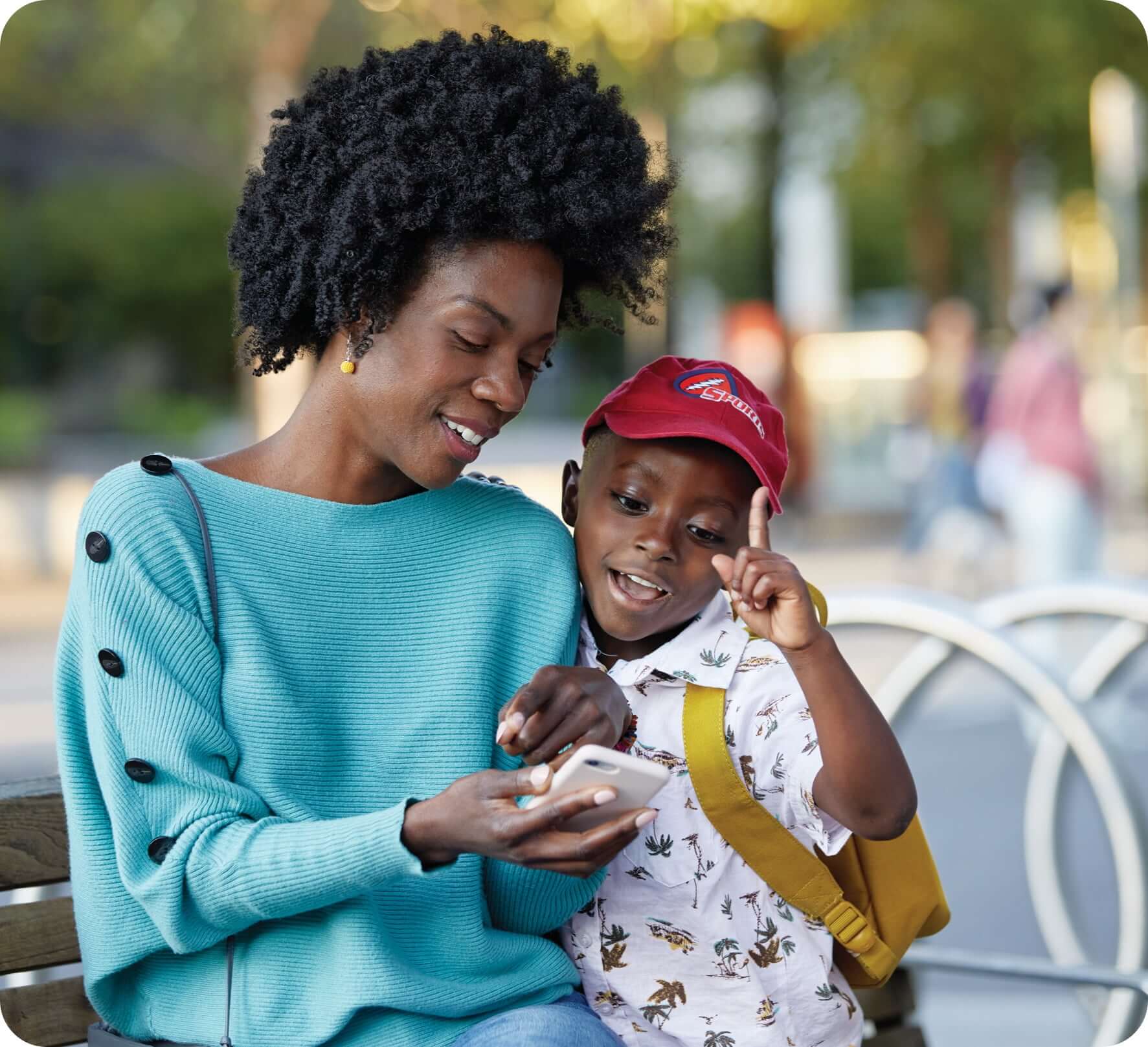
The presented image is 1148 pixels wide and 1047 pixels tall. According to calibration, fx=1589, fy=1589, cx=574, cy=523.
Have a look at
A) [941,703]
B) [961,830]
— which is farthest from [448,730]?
[941,703]

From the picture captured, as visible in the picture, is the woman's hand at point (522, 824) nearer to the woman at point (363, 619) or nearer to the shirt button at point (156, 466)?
the woman at point (363, 619)

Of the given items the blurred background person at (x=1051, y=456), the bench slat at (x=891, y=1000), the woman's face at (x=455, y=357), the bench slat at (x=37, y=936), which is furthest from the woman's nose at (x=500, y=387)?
the blurred background person at (x=1051, y=456)

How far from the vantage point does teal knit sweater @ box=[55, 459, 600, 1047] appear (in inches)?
79.8

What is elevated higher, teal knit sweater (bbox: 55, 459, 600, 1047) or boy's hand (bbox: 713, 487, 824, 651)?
A: boy's hand (bbox: 713, 487, 824, 651)

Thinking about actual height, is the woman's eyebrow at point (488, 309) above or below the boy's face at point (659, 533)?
above

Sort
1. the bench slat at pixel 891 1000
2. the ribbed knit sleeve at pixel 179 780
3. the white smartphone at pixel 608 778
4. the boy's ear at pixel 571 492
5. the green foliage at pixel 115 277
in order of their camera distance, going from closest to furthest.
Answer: the white smartphone at pixel 608 778
the ribbed knit sleeve at pixel 179 780
the boy's ear at pixel 571 492
the bench slat at pixel 891 1000
the green foliage at pixel 115 277

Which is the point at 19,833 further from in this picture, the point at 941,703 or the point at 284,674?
the point at 941,703

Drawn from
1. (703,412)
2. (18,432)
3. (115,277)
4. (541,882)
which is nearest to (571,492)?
(703,412)

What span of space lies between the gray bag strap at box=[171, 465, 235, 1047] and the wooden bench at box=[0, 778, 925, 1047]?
0.43 m

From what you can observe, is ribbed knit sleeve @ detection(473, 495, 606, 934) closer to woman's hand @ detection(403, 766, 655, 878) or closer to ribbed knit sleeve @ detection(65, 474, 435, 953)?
ribbed knit sleeve @ detection(65, 474, 435, 953)

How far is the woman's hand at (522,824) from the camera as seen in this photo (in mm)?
1838

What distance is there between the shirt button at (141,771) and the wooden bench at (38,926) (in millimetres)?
477

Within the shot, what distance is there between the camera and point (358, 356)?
2.29 metres

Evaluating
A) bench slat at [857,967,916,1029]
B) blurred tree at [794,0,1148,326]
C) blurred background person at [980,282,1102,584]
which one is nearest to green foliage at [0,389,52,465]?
blurred tree at [794,0,1148,326]
